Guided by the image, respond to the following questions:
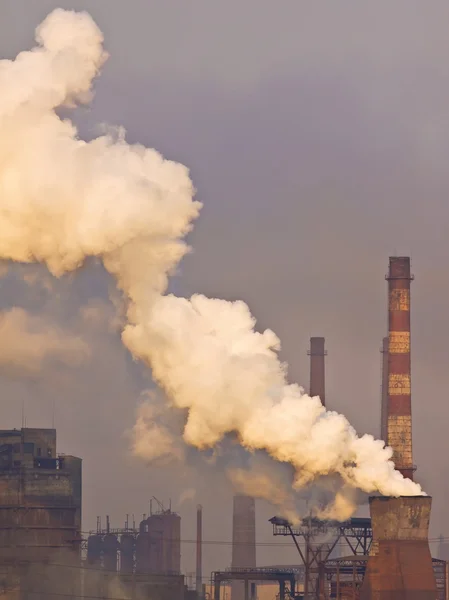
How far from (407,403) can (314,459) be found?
80.7 feet

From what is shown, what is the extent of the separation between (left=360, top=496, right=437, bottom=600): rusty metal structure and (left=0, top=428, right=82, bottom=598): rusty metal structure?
2554 cm

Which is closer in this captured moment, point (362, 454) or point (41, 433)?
point (362, 454)

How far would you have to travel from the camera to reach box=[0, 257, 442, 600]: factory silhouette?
81.7 m

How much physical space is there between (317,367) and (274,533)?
33373 millimetres

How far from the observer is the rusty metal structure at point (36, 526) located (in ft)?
323

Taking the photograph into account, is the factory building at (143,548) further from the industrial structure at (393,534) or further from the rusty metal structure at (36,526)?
the industrial structure at (393,534)

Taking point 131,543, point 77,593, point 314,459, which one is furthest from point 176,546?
point 314,459

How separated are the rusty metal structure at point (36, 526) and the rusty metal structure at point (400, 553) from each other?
2554cm

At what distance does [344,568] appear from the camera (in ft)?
293

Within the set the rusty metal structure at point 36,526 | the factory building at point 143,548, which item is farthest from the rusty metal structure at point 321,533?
the factory building at point 143,548

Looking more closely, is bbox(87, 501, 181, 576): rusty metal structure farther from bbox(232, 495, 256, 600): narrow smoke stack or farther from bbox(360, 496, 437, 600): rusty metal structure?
bbox(360, 496, 437, 600): rusty metal structure

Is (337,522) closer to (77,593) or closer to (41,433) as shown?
(77,593)

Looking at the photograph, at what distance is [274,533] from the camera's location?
3425 inches

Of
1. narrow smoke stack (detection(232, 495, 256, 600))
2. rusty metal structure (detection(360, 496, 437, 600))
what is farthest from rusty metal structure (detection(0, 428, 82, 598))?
rusty metal structure (detection(360, 496, 437, 600))
